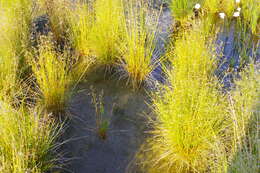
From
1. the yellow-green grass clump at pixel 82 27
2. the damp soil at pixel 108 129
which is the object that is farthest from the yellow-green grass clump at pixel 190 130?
the yellow-green grass clump at pixel 82 27

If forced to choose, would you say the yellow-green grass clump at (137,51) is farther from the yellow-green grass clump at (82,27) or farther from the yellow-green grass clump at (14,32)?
the yellow-green grass clump at (14,32)

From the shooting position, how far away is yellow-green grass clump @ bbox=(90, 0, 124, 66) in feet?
12.0

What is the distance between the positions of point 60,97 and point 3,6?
5.23ft

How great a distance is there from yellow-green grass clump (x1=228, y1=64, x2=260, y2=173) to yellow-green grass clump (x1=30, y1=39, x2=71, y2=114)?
1604 mm

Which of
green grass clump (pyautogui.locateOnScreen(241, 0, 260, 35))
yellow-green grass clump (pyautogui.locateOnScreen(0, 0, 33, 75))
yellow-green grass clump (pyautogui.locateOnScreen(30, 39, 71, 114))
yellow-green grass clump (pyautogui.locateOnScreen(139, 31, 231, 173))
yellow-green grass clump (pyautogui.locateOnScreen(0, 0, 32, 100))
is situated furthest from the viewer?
green grass clump (pyautogui.locateOnScreen(241, 0, 260, 35))

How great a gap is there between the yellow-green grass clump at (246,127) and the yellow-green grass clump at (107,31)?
165 cm

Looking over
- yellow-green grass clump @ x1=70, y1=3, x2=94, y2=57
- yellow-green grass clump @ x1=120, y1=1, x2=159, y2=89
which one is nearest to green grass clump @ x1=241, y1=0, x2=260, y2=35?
yellow-green grass clump @ x1=120, y1=1, x2=159, y2=89

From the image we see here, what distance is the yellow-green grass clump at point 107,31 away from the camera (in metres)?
3.64

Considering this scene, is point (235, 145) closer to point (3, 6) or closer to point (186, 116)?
point (186, 116)

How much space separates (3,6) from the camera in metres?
3.74

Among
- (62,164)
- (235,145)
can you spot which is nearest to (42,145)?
(62,164)

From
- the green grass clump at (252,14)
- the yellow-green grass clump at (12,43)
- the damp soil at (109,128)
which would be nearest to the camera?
the damp soil at (109,128)

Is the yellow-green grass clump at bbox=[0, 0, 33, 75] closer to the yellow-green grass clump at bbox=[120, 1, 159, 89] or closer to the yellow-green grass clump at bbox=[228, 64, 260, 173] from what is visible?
the yellow-green grass clump at bbox=[120, 1, 159, 89]

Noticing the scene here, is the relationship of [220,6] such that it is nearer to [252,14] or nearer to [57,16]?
[252,14]
